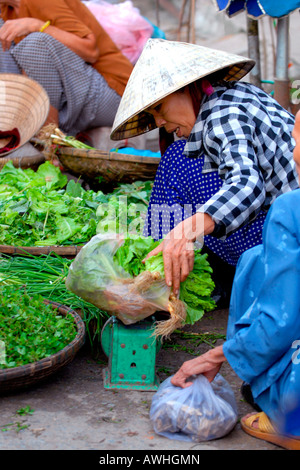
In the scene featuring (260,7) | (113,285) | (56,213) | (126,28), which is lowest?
(56,213)

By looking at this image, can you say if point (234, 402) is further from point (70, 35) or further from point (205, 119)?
point (70, 35)

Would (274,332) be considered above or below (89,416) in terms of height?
above

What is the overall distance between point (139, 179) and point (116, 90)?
3.90ft

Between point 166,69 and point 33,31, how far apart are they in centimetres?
261

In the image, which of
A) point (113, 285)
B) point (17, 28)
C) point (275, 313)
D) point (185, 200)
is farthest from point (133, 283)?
point (17, 28)

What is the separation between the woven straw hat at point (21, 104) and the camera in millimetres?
4551

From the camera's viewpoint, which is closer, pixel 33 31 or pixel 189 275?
pixel 189 275

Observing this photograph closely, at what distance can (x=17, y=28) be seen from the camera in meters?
4.70

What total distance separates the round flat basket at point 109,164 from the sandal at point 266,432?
7.75ft

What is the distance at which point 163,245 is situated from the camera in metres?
2.15

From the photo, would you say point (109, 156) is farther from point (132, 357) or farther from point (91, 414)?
point (91, 414)

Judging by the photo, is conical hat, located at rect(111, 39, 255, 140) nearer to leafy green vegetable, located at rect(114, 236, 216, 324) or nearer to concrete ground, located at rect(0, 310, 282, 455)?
leafy green vegetable, located at rect(114, 236, 216, 324)

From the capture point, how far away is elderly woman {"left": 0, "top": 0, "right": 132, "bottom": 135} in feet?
15.4

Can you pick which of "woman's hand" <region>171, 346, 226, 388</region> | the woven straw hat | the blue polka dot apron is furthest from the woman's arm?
"woman's hand" <region>171, 346, 226, 388</region>
